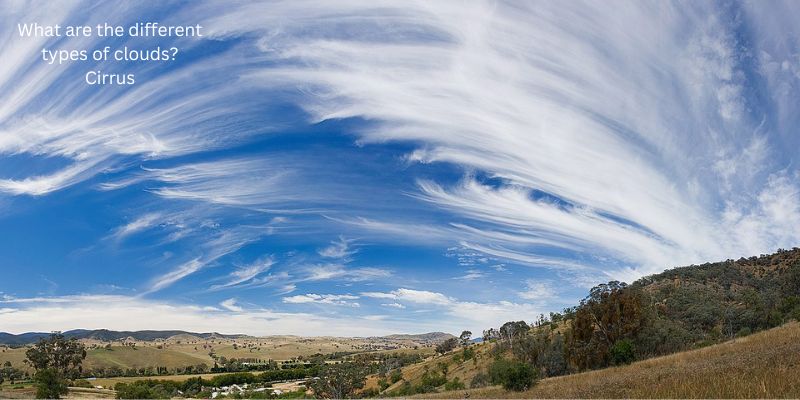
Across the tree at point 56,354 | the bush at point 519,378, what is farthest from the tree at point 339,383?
the bush at point 519,378

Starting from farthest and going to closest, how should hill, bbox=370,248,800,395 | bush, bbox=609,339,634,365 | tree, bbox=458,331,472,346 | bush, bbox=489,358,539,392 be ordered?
tree, bbox=458,331,472,346 → hill, bbox=370,248,800,395 → bush, bbox=609,339,634,365 → bush, bbox=489,358,539,392

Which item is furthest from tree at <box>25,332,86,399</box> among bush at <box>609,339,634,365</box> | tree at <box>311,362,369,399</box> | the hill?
bush at <box>609,339,634,365</box>

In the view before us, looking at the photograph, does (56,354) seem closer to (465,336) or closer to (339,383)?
(339,383)

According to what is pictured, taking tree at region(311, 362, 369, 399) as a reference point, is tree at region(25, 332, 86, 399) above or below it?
above

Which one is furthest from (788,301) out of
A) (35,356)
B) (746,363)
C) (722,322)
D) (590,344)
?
(35,356)

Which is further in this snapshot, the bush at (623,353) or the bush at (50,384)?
the bush at (50,384)

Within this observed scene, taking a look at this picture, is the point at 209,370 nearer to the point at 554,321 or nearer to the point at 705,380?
the point at 554,321

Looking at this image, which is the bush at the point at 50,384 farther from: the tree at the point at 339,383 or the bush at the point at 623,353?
the bush at the point at 623,353

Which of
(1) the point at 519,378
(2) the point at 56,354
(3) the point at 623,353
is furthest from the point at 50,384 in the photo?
(3) the point at 623,353

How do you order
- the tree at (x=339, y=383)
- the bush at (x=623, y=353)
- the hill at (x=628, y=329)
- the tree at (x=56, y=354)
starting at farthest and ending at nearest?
the tree at (x=339, y=383) → the tree at (x=56, y=354) → the hill at (x=628, y=329) → the bush at (x=623, y=353)

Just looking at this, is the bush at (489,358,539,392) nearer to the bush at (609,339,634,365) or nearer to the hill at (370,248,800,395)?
the hill at (370,248,800,395)

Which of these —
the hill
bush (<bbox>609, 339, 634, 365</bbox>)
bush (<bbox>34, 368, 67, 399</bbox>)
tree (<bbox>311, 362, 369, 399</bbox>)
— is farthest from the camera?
tree (<bbox>311, 362, 369, 399</bbox>)

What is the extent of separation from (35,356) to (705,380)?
313 feet

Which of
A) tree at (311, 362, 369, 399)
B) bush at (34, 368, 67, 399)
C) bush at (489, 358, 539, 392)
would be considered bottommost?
tree at (311, 362, 369, 399)
